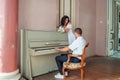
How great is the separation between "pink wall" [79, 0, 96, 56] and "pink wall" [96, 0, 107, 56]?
6.6 inches

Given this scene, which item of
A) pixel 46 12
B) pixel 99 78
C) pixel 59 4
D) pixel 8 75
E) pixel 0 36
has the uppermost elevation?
pixel 59 4

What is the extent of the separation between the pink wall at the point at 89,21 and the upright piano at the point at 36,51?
259cm

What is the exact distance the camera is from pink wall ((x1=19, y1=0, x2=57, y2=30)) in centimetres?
376

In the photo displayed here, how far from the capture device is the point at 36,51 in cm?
327

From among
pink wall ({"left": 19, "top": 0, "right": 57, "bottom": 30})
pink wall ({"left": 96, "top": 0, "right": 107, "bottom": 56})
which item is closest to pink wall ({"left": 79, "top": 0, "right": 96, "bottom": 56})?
pink wall ({"left": 96, "top": 0, "right": 107, "bottom": 56})

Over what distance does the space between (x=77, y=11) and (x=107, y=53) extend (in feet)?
7.95

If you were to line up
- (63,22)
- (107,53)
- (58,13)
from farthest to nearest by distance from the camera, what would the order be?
1. (107,53)
2. (58,13)
3. (63,22)

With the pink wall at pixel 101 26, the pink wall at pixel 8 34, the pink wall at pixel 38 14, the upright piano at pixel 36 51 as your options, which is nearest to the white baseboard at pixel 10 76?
the pink wall at pixel 8 34

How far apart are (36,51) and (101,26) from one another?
442cm

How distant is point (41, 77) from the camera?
353 cm

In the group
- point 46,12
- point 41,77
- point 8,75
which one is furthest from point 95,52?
point 8,75

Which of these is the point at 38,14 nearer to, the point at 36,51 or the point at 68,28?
the point at 68,28

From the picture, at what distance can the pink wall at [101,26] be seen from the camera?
685 cm

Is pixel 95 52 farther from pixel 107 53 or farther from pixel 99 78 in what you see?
pixel 99 78
